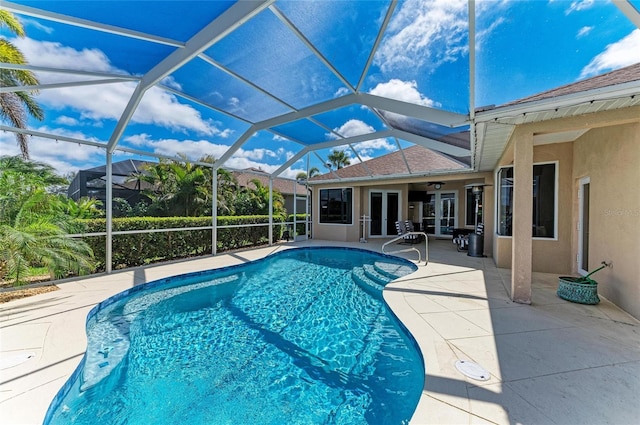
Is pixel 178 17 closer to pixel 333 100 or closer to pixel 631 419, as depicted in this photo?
pixel 333 100

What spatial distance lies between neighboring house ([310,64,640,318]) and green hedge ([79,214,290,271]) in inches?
289

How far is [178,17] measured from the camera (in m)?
4.16

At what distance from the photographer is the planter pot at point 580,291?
501 cm

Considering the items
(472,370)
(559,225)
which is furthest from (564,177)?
(472,370)

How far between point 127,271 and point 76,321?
3.86m

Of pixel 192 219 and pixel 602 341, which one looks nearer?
pixel 602 341

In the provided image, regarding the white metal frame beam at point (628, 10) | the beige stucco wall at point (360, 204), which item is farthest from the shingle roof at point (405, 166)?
the white metal frame beam at point (628, 10)

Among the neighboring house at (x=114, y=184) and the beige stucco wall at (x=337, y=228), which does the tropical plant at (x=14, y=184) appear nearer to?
the neighboring house at (x=114, y=184)

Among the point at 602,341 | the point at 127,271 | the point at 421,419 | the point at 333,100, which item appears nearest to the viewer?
the point at 421,419

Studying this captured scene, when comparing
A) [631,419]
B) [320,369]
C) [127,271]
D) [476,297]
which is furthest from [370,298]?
[127,271]

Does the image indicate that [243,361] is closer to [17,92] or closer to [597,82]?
[597,82]

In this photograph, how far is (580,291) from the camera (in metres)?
5.09

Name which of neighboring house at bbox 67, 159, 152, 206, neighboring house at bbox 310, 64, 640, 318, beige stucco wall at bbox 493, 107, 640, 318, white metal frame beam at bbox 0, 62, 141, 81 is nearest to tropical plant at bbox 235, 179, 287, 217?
neighboring house at bbox 67, 159, 152, 206

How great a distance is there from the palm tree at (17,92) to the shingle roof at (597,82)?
462 inches
